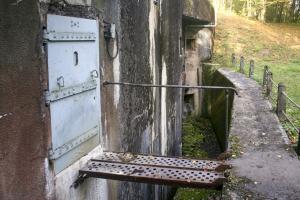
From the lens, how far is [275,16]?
3097 centimetres

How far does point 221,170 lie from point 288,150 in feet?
8.53

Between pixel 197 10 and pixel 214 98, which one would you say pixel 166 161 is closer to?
pixel 197 10

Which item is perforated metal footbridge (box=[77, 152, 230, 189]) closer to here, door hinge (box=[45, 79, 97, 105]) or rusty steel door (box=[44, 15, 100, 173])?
rusty steel door (box=[44, 15, 100, 173])

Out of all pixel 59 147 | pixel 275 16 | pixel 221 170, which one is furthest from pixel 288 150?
pixel 275 16

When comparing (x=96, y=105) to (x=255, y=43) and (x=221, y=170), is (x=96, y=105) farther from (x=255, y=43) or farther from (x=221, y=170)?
(x=255, y=43)

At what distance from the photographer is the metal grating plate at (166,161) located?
14.6 feet

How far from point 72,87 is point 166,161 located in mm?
1411

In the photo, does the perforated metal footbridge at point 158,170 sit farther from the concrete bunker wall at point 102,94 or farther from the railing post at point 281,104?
the railing post at point 281,104

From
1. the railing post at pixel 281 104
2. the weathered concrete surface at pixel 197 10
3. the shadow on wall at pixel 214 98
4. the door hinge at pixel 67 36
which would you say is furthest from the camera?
the shadow on wall at pixel 214 98

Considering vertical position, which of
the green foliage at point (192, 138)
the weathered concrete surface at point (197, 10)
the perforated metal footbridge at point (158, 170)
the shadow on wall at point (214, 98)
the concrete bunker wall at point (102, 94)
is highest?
the weathered concrete surface at point (197, 10)

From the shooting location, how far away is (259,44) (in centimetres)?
2431

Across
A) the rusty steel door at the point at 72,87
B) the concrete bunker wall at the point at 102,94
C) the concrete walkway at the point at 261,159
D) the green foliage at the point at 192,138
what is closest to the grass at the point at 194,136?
the green foliage at the point at 192,138

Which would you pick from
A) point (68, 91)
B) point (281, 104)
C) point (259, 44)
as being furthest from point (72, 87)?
point (259, 44)

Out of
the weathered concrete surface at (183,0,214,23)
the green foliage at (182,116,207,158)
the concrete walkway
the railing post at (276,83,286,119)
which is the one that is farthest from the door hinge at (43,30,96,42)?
the green foliage at (182,116,207,158)
